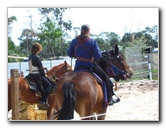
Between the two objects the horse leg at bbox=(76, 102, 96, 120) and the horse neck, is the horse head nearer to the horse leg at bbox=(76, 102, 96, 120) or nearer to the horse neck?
the horse neck

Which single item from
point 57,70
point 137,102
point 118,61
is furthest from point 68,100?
point 57,70

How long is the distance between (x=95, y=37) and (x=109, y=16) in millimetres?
276

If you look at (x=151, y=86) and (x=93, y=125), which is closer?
(x=93, y=125)

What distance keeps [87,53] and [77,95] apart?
51 centimetres

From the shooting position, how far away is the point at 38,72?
5078 mm

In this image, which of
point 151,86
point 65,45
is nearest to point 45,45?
point 65,45

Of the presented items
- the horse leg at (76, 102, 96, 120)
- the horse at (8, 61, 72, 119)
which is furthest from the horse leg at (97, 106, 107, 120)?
the horse at (8, 61, 72, 119)

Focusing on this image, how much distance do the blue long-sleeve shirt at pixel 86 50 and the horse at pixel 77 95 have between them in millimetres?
182

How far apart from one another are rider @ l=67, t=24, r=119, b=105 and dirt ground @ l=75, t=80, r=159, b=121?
1.60ft

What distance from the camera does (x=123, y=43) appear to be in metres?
4.62

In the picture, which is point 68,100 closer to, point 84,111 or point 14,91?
point 84,111

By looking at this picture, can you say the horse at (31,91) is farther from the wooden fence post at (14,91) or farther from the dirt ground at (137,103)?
the wooden fence post at (14,91)

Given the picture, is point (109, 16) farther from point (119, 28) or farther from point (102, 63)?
point (102, 63)
